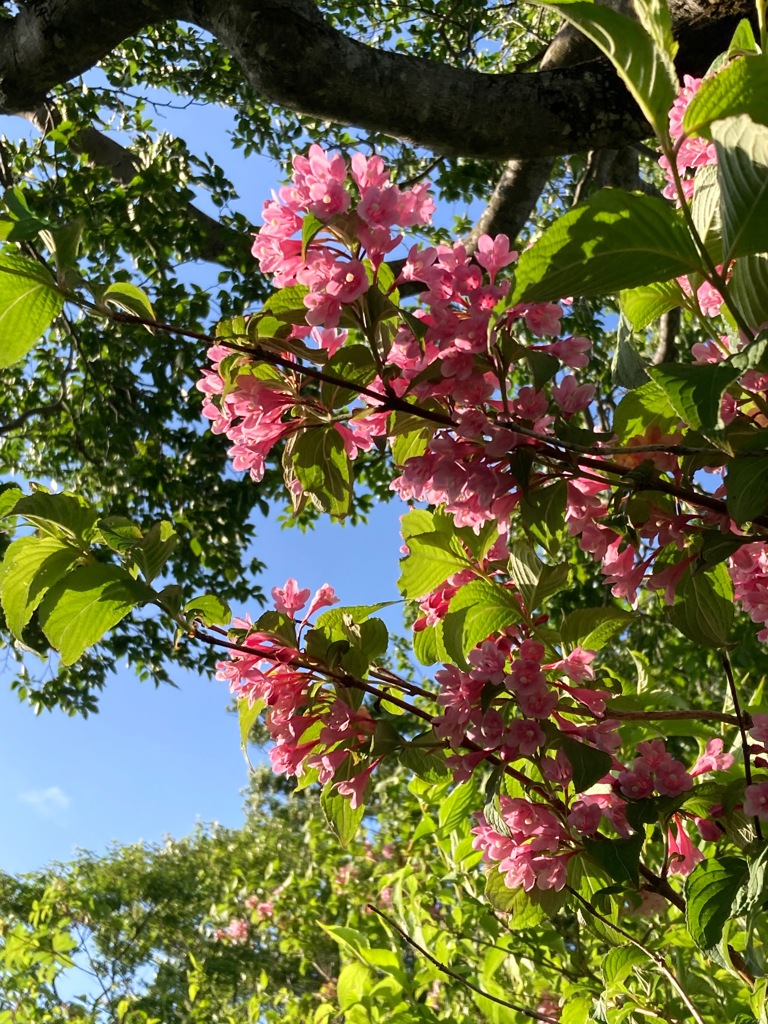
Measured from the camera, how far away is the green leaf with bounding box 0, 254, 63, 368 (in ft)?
2.30

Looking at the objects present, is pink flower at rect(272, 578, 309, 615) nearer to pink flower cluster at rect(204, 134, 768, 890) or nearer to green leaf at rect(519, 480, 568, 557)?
pink flower cluster at rect(204, 134, 768, 890)

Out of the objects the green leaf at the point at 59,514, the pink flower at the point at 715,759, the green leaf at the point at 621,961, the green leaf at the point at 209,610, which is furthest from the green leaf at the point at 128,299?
the green leaf at the point at 621,961

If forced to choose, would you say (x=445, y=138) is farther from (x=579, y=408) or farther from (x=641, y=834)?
(x=641, y=834)

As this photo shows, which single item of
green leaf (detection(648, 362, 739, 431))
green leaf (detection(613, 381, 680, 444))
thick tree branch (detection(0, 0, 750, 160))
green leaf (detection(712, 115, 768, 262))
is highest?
thick tree branch (detection(0, 0, 750, 160))

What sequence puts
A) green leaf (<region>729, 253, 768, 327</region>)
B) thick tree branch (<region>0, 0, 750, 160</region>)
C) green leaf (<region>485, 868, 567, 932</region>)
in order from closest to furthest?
green leaf (<region>729, 253, 768, 327</region>)
green leaf (<region>485, 868, 567, 932</region>)
thick tree branch (<region>0, 0, 750, 160</region>)

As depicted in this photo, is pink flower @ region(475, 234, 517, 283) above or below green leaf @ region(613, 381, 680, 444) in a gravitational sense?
above

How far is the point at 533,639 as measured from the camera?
904 mm

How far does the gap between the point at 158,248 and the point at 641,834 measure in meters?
3.57

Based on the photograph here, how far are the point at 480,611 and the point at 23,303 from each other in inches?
20.9

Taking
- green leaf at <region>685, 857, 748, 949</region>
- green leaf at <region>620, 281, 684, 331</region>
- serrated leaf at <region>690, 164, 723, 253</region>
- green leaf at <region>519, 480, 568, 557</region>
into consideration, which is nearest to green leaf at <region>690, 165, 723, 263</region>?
serrated leaf at <region>690, 164, 723, 253</region>

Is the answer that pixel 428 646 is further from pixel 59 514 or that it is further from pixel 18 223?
pixel 18 223

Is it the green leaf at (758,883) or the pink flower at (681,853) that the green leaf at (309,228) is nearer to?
the green leaf at (758,883)

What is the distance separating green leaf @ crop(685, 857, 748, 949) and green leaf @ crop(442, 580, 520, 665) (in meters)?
0.30

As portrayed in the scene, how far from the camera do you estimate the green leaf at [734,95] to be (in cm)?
52
